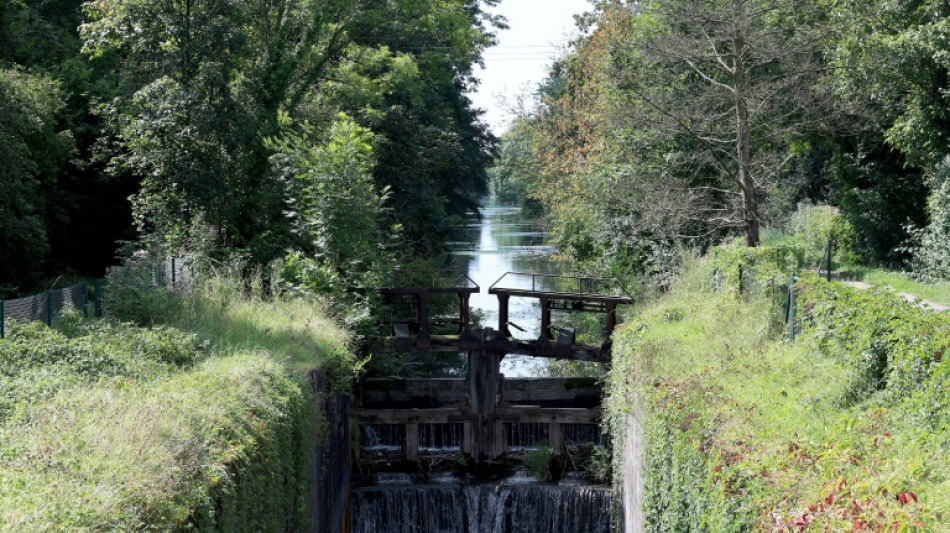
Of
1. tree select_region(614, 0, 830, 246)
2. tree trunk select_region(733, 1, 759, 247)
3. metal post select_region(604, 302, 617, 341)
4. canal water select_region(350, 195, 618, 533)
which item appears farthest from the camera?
metal post select_region(604, 302, 617, 341)

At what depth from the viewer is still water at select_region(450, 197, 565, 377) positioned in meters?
29.3

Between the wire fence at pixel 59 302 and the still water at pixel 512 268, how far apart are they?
8794 mm

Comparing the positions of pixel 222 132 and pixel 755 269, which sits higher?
pixel 222 132

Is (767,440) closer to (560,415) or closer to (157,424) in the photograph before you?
(157,424)

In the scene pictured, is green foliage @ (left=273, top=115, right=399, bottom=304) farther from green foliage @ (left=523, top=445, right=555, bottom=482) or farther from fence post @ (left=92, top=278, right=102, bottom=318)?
fence post @ (left=92, top=278, right=102, bottom=318)

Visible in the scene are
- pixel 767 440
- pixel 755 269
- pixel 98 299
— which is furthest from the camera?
pixel 755 269

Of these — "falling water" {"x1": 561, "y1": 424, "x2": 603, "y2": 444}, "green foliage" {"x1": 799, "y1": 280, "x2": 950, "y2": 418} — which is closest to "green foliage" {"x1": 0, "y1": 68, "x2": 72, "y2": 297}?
"falling water" {"x1": 561, "y1": 424, "x2": 603, "y2": 444}

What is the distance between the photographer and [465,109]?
46531 millimetres

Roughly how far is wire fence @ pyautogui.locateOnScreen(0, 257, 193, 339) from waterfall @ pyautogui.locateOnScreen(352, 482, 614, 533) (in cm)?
600

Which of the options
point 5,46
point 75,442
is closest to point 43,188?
point 5,46

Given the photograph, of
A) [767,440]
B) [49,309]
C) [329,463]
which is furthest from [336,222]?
[767,440]

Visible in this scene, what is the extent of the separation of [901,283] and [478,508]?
37.8 ft

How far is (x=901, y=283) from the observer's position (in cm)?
2278

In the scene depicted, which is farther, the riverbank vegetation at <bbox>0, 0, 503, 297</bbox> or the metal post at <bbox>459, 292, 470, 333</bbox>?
the metal post at <bbox>459, 292, 470, 333</bbox>
